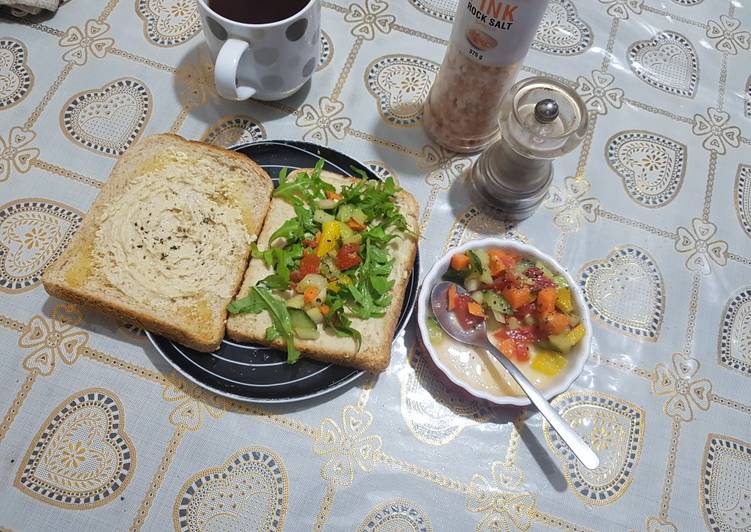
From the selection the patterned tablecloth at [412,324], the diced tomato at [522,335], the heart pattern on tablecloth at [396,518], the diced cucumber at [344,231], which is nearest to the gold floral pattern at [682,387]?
the patterned tablecloth at [412,324]

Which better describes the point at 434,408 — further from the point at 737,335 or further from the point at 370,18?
the point at 370,18

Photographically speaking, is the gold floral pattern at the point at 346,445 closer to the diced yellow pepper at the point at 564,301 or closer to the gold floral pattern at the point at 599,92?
the diced yellow pepper at the point at 564,301

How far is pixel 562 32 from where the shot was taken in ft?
6.82

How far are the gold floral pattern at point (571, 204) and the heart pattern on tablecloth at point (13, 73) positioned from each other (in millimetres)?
1774

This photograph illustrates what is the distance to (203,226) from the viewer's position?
1.57 metres

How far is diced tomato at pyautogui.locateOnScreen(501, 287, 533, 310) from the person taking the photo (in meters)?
1.51

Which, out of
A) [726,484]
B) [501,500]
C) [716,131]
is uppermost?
[716,131]

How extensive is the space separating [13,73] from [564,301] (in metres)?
1.92

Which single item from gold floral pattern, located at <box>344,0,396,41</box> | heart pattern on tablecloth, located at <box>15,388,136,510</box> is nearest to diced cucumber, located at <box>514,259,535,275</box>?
gold floral pattern, located at <box>344,0,396,41</box>

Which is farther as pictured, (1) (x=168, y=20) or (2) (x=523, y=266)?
(1) (x=168, y=20)

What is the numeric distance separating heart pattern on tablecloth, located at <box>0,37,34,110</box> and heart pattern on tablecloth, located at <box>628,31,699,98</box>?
7.00 ft

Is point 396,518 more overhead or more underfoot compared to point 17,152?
more underfoot

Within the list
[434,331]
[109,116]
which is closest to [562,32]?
[434,331]

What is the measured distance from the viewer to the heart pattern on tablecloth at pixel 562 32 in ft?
6.73
